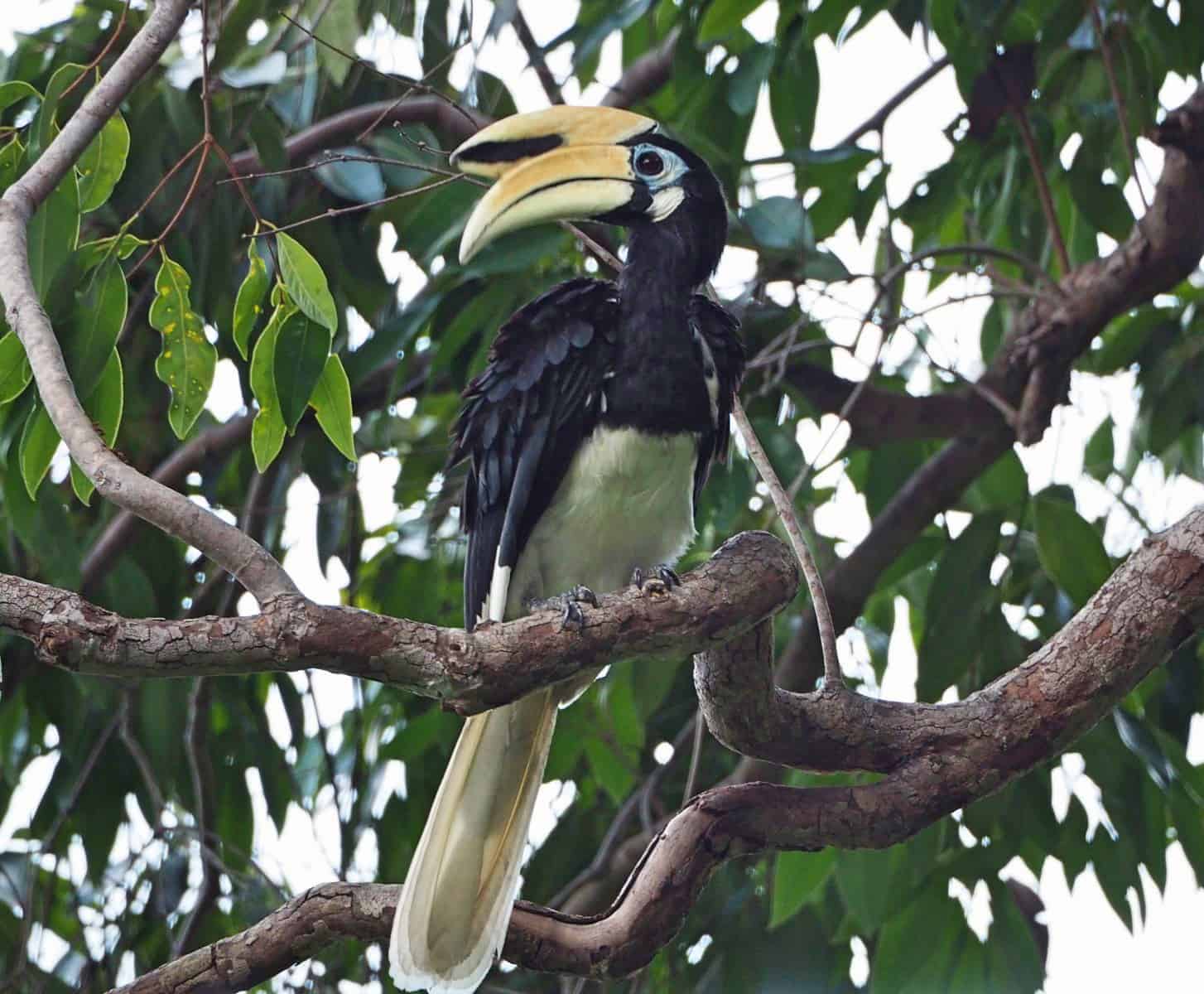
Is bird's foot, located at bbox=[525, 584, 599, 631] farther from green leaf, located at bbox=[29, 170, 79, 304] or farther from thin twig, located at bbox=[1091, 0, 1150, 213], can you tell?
thin twig, located at bbox=[1091, 0, 1150, 213]

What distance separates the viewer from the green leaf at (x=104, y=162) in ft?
6.37

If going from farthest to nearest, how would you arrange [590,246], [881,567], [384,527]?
[384,527] < [881,567] < [590,246]

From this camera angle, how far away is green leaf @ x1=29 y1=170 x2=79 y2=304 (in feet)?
6.04

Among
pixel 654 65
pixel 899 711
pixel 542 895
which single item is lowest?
pixel 899 711

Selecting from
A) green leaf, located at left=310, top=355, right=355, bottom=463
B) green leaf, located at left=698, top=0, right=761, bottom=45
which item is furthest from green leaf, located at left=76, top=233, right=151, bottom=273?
green leaf, located at left=698, top=0, right=761, bottom=45

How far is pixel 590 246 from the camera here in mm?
2285

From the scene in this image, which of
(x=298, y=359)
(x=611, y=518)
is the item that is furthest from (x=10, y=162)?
(x=611, y=518)

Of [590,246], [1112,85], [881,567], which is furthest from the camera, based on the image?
[881,567]

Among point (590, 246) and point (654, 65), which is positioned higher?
point (654, 65)

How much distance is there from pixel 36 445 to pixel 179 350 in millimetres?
187

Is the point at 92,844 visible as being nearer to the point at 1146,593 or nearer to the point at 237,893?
the point at 237,893

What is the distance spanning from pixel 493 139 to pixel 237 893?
1.38 m

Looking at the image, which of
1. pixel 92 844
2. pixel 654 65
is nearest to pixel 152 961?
pixel 92 844

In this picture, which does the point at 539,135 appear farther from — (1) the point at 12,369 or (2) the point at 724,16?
(1) the point at 12,369
